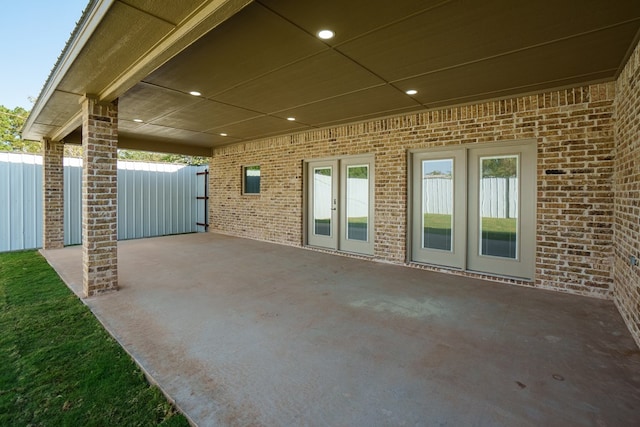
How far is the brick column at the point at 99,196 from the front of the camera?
4.10 m

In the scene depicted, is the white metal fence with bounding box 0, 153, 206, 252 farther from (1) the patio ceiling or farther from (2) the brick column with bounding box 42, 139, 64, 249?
(1) the patio ceiling

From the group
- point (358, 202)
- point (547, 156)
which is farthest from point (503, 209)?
point (358, 202)

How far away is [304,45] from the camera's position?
3.18m

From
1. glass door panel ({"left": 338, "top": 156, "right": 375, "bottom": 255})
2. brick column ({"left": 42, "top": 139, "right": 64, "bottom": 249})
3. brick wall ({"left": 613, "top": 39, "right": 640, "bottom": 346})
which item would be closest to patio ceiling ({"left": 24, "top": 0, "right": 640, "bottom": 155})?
brick wall ({"left": 613, "top": 39, "right": 640, "bottom": 346})

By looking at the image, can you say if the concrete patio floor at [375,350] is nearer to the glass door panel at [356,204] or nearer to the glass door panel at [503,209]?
the glass door panel at [503,209]

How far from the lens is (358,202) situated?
682cm

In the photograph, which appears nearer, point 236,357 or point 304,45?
point 236,357

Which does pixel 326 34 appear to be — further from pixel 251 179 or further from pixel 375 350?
pixel 251 179

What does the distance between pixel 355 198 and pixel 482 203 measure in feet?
8.37

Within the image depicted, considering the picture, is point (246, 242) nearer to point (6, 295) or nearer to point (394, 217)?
point (394, 217)

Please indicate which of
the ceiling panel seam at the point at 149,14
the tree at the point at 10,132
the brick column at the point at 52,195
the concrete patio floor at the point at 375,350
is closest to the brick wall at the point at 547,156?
the concrete patio floor at the point at 375,350

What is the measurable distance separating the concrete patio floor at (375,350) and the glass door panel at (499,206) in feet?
2.07

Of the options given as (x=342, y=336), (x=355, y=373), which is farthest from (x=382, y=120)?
(x=355, y=373)

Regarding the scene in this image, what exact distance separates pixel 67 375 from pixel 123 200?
8422 millimetres
